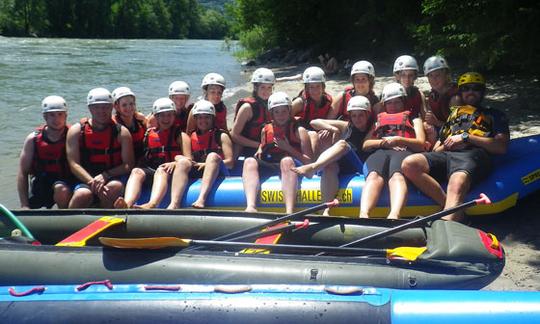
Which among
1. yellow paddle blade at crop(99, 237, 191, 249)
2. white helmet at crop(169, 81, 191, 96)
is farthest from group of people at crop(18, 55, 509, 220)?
yellow paddle blade at crop(99, 237, 191, 249)

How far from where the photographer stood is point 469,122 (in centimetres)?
442

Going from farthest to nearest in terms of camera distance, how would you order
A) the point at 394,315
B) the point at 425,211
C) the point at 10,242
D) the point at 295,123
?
1. the point at 295,123
2. the point at 425,211
3. the point at 10,242
4. the point at 394,315

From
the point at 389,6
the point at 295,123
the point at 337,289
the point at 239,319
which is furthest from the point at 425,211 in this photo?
the point at 389,6

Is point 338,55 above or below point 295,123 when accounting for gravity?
above

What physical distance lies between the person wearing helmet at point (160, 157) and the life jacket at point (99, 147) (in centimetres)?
23

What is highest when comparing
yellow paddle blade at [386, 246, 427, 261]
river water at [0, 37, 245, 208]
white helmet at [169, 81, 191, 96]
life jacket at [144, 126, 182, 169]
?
river water at [0, 37, 245, 208]

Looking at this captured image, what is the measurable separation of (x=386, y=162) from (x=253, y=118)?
1.28 meters

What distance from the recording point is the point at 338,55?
19.6m

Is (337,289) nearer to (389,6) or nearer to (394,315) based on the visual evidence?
(394,315)

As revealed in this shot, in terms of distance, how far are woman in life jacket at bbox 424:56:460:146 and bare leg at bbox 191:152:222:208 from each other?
1.76 meters

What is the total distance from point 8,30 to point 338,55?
1572 inches

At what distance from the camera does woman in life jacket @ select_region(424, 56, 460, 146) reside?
4977 millimetres

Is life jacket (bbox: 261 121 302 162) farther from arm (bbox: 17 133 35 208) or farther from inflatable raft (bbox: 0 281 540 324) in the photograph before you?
inflatable raft (bbox: 0 281 540 324)

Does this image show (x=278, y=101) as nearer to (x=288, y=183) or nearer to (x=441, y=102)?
(x=288, y=183)
